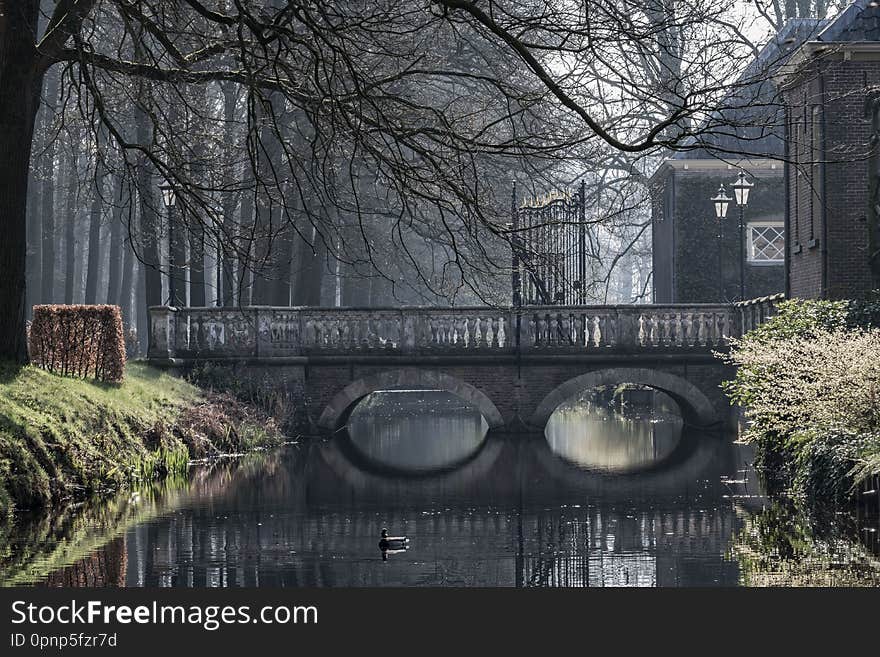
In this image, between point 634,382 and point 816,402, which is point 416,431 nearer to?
point 634,382

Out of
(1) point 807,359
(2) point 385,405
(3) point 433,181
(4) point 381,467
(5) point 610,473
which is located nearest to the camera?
(3) point 433,181

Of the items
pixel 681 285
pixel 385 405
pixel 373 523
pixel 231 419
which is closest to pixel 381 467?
pixel 231 419

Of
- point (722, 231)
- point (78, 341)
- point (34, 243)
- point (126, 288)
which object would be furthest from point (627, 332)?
point (126, 288)

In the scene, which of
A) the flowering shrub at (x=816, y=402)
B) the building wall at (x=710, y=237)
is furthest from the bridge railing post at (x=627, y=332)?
the building wall at (x=710, y=237)

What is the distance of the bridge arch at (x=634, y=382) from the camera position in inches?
1109

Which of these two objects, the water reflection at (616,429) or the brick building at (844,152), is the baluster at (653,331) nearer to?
the water reflection at (616,429)

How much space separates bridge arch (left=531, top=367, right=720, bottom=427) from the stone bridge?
0.06ft

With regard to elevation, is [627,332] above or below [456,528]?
above

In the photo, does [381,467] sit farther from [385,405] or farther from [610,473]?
[385,405]

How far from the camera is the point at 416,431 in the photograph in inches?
1265

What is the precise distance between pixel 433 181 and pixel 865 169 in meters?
13.3

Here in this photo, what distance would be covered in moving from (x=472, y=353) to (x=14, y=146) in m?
12.1

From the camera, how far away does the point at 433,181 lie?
13.4 meters

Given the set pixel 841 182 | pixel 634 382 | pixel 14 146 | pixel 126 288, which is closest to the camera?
pixel 14 146
